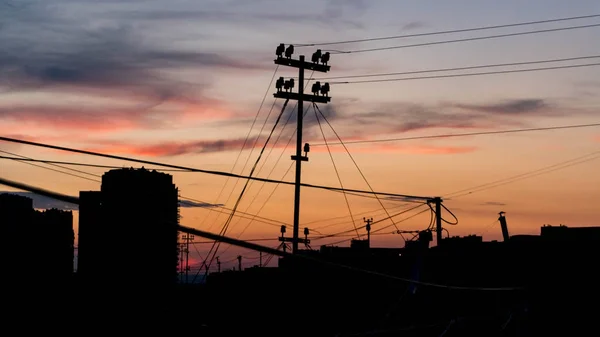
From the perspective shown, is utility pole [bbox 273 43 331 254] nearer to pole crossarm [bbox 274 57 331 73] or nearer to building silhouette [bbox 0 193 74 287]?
pole crossarm [bbox 274 57 331 73]

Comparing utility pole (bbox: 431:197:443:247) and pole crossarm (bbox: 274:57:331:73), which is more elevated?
pole crossarm (bbox: 274:57:331:73)

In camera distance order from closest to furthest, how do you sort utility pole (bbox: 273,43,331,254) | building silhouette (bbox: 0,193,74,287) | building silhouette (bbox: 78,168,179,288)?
building silhouette (bbox: 78,168,179,288)
building silhouette (bbox: 0,193,74,287)
utility pole (bbox: 273,43,331,254)

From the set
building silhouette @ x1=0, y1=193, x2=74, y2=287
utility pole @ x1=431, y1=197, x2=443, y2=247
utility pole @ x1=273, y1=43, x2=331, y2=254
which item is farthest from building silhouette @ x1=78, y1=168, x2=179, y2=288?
utility pole @ x1=431, y1=197, x2=443, y2=247

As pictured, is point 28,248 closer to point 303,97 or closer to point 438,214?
point 303,97

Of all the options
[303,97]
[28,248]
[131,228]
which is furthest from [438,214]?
[131,228]

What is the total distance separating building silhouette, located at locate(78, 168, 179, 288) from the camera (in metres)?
8.74

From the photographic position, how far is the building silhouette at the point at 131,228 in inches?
344

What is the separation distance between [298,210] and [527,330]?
19.9 m

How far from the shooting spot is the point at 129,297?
9.90m

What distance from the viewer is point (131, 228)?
883 centimetres

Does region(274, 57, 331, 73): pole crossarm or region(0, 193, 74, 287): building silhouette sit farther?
region(274, 57, 331, 73): pole crossarm

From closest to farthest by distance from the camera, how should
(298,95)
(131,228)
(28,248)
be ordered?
(131,228), (28,248), (298,95)

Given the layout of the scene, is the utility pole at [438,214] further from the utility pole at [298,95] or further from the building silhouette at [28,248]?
the building silhouette at [28,248]

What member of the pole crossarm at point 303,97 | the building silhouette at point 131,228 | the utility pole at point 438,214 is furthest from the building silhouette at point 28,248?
the utility pole at point 438,214
